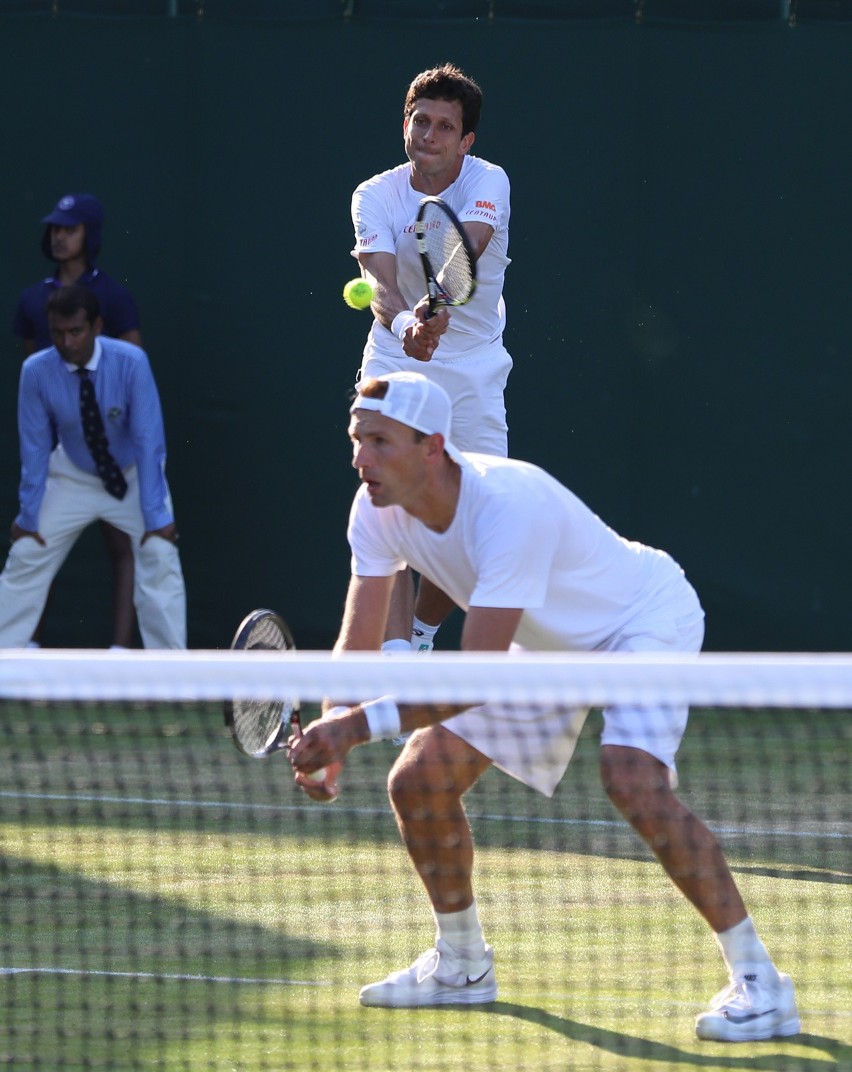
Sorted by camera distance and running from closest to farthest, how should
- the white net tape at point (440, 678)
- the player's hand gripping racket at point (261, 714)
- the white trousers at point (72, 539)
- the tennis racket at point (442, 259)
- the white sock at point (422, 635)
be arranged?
the white net tape at point (440, 678), the player's hand gripping racket at point (261, 714), the tennis racket at point (442, 259), the white sock at point (422, 635), the white trousers at point (72, 539)

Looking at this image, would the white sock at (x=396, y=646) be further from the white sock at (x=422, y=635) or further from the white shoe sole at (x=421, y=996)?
the white shoe sole at (x=421, y=996)

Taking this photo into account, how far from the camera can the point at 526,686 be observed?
10.2 ft

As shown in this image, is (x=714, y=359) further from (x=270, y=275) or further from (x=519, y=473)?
(x=519, y=473)


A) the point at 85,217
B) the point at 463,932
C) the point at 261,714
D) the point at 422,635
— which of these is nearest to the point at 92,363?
the point at 85,217

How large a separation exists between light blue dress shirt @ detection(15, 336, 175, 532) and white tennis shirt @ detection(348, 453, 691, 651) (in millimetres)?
3902

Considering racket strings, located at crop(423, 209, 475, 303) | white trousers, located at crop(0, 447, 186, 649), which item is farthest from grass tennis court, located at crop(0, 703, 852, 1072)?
racket strings, located at crop(423, 209, 475, 303)

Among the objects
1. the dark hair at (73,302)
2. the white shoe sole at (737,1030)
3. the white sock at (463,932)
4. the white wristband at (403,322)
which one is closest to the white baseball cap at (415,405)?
the white sock at (463,932)

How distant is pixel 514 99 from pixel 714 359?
1260mm

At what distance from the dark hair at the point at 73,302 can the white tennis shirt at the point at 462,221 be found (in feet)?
6.27

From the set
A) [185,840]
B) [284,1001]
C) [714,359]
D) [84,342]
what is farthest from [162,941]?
[714,359]

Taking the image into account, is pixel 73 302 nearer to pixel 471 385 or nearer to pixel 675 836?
pixel 471 385

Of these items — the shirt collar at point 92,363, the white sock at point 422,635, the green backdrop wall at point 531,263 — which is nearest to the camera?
the white sock at point 422,635

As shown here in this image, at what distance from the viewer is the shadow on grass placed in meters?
3.38

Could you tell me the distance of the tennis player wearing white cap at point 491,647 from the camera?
3.53 meters
